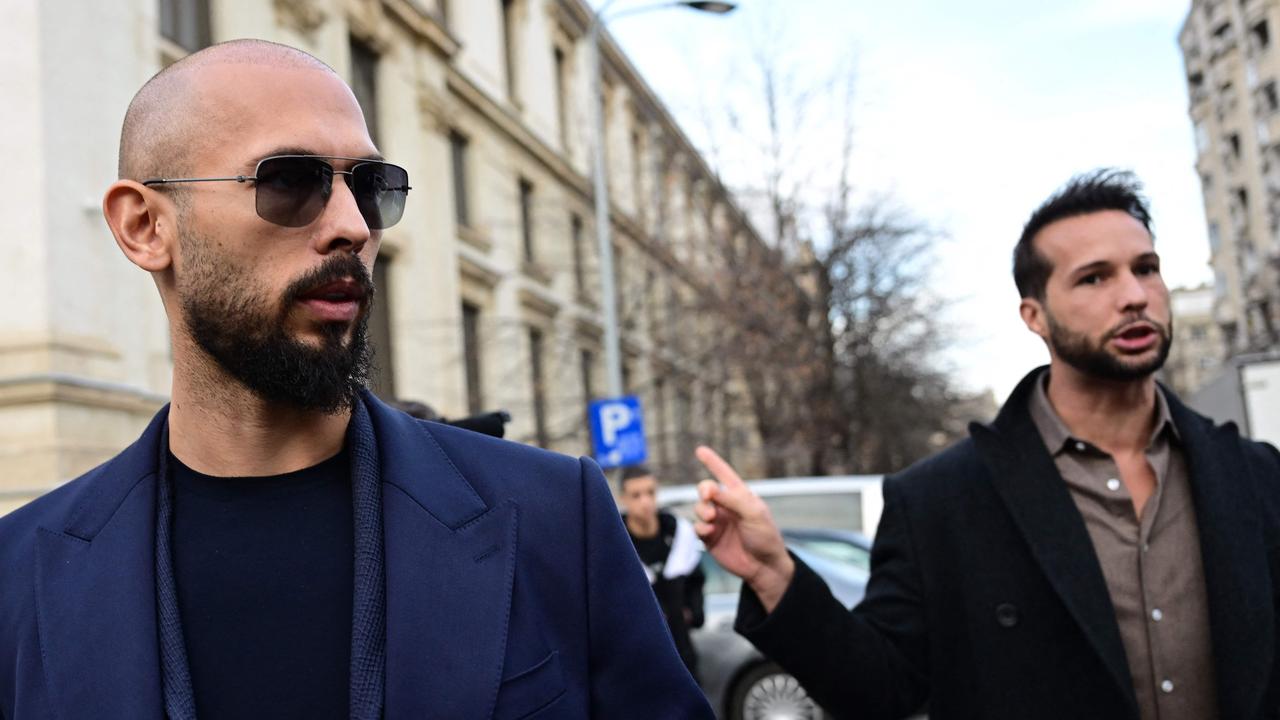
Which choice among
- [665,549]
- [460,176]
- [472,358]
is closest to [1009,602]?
[665,549]

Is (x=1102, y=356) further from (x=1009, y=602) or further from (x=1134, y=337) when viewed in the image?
(x=1009, y=602)

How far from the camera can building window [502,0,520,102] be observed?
2584 centimetres

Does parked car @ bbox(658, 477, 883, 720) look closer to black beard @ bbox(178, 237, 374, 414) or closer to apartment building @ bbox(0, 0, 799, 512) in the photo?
apartment building @ bbox(0, 0, 799, 512)

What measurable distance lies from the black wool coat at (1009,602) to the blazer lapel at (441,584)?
1.19m

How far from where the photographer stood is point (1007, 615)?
3107 millimetres

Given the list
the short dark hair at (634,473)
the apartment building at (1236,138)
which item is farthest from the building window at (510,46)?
the apartment building at (1236,138)

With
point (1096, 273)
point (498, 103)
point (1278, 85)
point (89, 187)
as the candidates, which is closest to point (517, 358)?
point (498, 103)

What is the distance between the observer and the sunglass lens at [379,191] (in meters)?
2.09

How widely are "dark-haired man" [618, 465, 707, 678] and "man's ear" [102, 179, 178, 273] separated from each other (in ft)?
17.6

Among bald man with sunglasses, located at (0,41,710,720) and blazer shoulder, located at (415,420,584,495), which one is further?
blazer shoulder, located at (415,420,584,495)

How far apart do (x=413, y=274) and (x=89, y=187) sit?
7.64m

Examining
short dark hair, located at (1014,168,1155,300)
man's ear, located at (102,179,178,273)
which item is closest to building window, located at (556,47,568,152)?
short dark hair, located at (1014,168,1155,300)

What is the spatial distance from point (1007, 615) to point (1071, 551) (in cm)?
21

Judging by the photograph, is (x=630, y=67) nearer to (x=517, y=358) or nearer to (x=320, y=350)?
(x=517, y=358)
